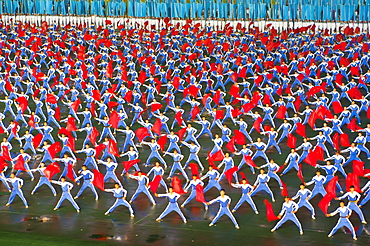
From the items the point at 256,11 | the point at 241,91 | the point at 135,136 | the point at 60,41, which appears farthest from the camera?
the point at 256,11

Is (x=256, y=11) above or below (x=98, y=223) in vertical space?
above

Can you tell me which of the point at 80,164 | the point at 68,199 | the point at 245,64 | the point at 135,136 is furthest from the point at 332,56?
the point at 68,199

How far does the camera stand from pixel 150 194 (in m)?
19.5

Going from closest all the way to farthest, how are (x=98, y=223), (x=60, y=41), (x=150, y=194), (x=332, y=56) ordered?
(x=98, y=223) < (x=150, y=194) < (x=332, y=56) < (x=60, y=41)

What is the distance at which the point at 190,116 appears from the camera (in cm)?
2839

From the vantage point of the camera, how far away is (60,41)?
134ft

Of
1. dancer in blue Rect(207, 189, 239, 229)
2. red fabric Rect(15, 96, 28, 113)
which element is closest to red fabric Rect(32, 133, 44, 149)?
red fabric Rect(15, 96, 28, 113)

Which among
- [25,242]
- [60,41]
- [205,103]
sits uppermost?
[60,41]

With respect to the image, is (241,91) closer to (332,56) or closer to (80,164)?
(332,56)

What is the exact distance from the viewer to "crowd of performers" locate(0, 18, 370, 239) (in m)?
19.5

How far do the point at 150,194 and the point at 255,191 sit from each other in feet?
9.77

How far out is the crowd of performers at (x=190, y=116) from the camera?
19.5 m

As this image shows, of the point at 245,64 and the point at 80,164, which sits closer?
the point at 80,164

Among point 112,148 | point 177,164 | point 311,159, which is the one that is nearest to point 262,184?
point 311,159
